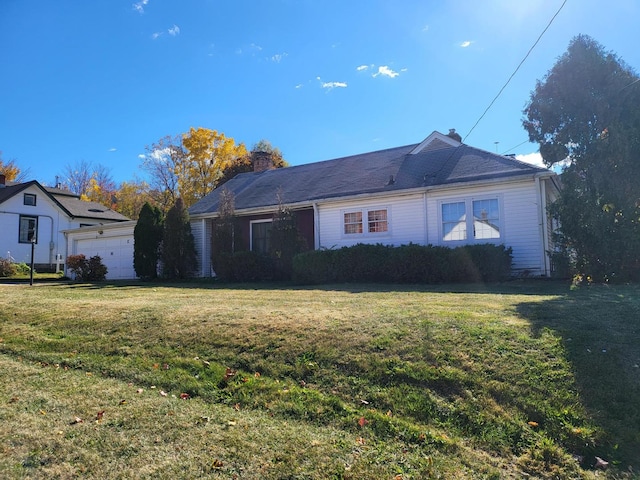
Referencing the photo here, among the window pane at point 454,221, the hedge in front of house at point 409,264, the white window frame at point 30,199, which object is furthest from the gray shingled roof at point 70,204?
the window pane at point 454,221

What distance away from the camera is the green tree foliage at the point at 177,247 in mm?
17375

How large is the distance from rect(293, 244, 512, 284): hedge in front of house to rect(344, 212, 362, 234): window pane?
2.37 meters

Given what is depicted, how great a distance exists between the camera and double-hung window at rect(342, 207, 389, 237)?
15281 millimetres

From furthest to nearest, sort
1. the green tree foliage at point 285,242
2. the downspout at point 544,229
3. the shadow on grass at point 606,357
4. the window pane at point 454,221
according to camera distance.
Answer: the green tree foliage at point 285,242 → the window pane at point 454,221 → the downspout at point 544,229 → the shadow on grass at point 606,357

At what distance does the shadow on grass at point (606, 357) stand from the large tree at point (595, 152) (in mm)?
3866

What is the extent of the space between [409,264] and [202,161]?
31.0 metres

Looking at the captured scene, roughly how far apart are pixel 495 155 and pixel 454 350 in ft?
38.3

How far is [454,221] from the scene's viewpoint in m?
14.0

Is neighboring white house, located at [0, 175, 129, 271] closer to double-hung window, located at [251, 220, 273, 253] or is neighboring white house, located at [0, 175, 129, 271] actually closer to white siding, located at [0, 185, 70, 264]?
white siding, located at [0, 185, 70, 264]

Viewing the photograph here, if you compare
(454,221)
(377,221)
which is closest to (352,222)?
(377,221)

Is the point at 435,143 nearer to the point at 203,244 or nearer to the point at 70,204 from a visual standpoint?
the point at 203,244

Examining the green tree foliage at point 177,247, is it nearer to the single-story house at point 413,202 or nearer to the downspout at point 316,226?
the single-story house at point 413,202

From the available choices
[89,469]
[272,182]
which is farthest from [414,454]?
[272,182]

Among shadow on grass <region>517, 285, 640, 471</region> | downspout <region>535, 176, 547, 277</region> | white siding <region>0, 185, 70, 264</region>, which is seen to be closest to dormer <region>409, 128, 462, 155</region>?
downspout <region>535, 176, 547, 277</region>
